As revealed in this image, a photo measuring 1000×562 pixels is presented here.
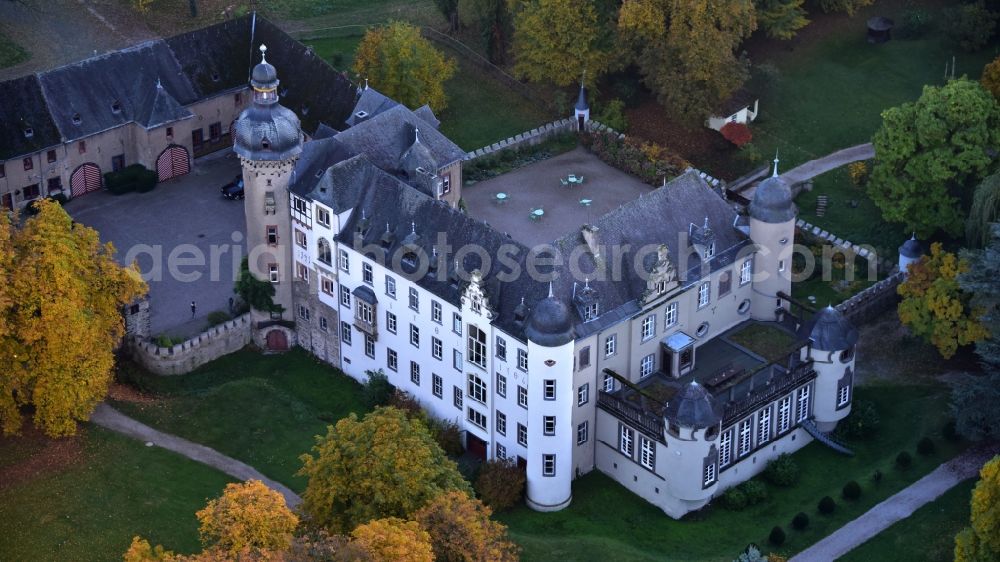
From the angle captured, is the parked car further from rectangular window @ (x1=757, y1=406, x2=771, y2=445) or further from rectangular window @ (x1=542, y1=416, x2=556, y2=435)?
rectangular window @ (x1=757, y1=406, x2=771, y2=445)

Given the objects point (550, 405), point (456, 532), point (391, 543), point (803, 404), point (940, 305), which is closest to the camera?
point (391, 543)

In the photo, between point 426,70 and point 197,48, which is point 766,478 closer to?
point 426,70

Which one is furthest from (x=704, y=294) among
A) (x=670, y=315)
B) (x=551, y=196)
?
(x=551, y=196)

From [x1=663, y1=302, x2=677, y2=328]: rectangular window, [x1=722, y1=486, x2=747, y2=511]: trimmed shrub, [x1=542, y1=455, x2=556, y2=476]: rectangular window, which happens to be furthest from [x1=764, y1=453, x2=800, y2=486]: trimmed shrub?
[x1=542, y1=455, x2=556, y2=476]: rectangular window

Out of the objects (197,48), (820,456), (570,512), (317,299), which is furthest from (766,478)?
(197,48)

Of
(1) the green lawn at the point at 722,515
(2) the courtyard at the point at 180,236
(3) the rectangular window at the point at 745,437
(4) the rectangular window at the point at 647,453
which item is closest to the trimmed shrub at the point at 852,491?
(1) the green lawn at the point at 722,515

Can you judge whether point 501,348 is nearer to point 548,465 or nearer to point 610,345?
point 610,345

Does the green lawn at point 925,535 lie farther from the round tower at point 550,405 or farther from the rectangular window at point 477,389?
the rectangular window at point 477,389
